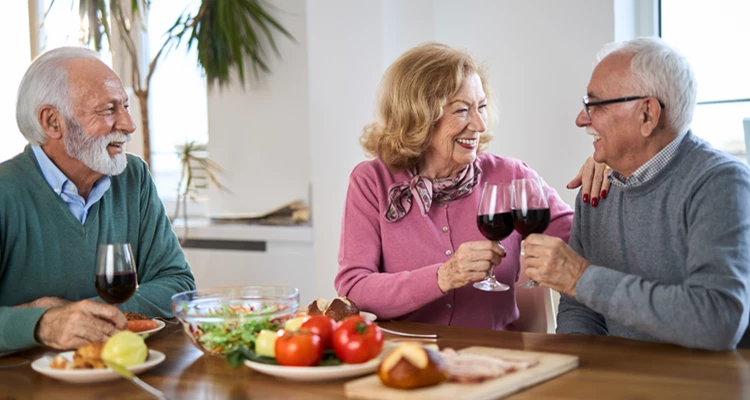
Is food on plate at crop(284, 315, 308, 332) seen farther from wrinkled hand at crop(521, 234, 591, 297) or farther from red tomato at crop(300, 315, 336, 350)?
wrinkled hand at crop(521, 234, 591, 297)

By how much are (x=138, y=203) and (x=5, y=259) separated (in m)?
0.42

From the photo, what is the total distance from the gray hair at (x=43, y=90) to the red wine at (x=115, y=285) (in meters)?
0.81

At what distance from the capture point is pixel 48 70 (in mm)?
2314

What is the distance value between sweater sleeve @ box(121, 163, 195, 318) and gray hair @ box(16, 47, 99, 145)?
1.12 ft

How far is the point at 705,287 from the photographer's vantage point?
1644 mm

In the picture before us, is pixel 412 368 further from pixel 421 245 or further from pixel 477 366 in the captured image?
pixel 421 245

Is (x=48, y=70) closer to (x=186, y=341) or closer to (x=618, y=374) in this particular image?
(x=186, y=341)

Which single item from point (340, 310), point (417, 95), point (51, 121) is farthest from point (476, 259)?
point (51, 121)

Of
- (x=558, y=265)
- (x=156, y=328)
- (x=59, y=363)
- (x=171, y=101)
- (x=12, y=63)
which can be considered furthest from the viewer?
(x=12, y=63)

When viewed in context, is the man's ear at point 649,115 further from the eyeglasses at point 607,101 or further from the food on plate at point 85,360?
the food on plate at point 85,360

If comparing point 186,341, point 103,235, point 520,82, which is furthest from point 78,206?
point 520,82

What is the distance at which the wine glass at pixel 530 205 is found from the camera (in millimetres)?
1815

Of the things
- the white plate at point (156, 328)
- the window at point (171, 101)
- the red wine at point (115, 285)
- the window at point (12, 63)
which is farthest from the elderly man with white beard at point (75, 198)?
the window at point (12, 63)

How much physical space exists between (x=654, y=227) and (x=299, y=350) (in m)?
0.96
